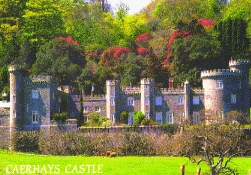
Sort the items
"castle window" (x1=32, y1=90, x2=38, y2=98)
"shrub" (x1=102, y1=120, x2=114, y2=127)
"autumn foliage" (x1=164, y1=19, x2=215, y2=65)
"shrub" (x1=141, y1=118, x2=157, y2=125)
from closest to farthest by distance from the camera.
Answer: "shrub" (x1=141, y1=118, x2=157, y2=125)
"shrub" (x1=102, y1=120, x2=114, y2=127)
"castle window" (x1=32, y1=90, x2=38, y2=98)
"autumn foliage" (x1=164, y1=19, x2=215, y2=65)

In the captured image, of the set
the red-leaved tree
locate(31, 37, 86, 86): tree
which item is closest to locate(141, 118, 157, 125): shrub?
locate(31, 37, 86, 86): tree

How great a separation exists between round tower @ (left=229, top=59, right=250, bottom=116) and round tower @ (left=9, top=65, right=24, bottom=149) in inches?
1014

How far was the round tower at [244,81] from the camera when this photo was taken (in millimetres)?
47250

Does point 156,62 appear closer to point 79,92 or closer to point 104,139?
point 79,92

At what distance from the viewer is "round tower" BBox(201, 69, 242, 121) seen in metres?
46.6

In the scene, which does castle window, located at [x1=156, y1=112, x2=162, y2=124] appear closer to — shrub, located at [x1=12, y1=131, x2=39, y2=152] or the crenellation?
the crenellation

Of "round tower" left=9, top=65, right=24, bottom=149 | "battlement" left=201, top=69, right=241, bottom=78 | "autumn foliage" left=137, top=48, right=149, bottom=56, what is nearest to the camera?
"round tower" left=9, top=65, right=24, bottom=149

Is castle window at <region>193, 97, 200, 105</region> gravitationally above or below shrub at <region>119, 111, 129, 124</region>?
above

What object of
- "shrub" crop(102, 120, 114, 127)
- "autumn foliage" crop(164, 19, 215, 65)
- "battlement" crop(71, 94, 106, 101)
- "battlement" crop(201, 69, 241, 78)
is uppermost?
"autumn foliage" crop(164, 19, 215, 65)

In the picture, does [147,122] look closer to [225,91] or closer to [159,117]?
[159,117]

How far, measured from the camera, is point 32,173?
2614 centimetres

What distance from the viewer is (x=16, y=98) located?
1791 inches

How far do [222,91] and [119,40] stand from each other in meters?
26.8

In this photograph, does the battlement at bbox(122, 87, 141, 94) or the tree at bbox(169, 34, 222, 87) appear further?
the tree at bbox(169, 34, 222, 87)
